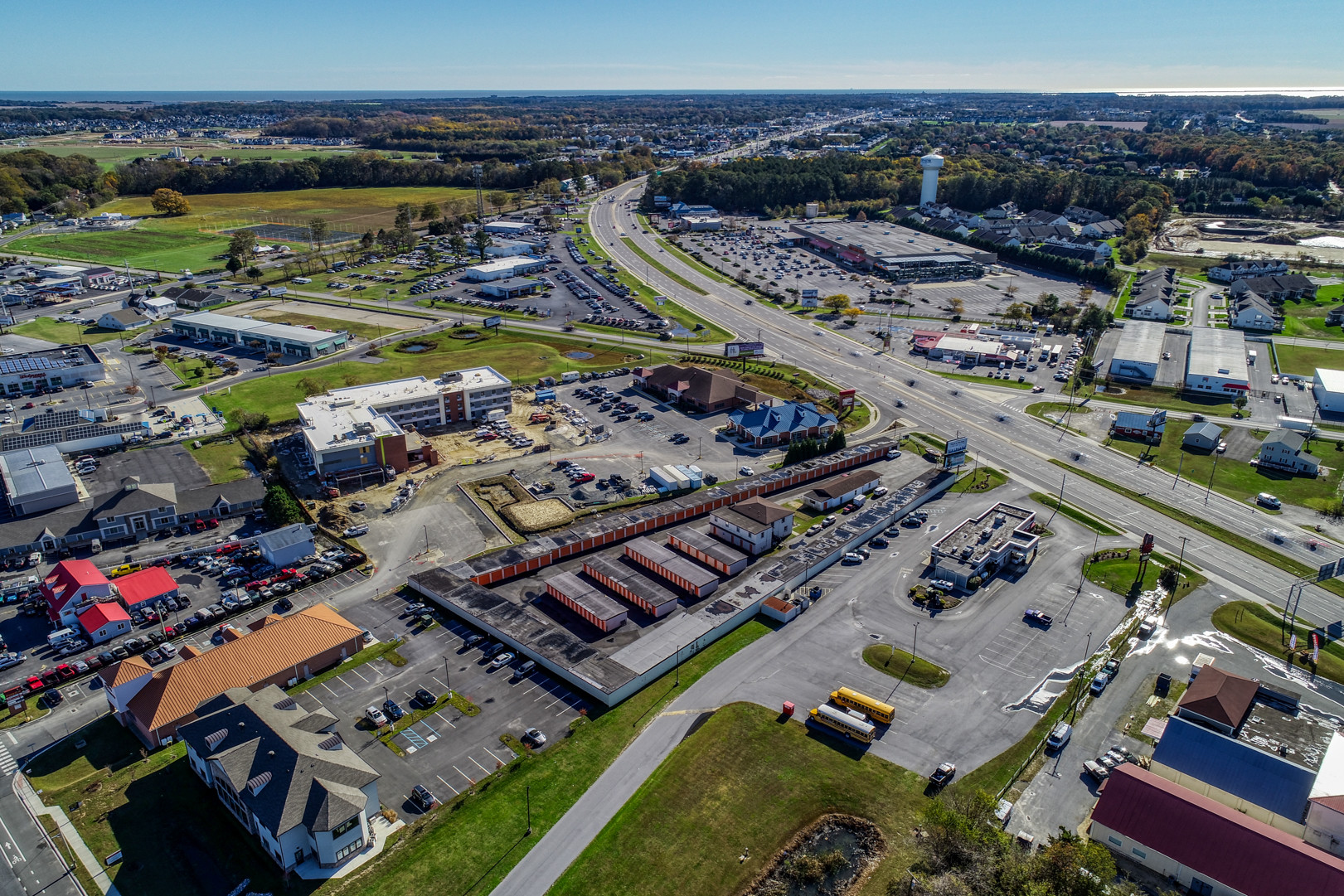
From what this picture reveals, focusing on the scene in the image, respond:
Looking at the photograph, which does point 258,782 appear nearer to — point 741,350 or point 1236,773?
point 1236,773

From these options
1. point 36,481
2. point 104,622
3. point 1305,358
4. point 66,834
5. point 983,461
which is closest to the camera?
point 66,834

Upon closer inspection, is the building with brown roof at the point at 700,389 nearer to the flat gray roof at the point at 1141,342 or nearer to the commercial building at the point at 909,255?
the flat gray roof at the point at 1141,342

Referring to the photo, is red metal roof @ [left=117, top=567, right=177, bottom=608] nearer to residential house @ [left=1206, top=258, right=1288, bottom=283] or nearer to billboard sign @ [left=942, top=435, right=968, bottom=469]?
billboard sign @ [left=942, top=435, right=968, bottom=469]

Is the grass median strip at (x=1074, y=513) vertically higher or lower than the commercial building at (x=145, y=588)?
lower

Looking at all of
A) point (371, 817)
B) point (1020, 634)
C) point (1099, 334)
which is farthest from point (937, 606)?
point (1099, 334)

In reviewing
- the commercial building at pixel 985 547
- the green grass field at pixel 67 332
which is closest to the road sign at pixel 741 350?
the commercial building at pixel 985 547

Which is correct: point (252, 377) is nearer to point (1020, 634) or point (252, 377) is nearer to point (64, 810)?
point (64, 810)

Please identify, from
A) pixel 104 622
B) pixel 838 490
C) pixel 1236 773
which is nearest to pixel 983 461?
pixel 838 490
